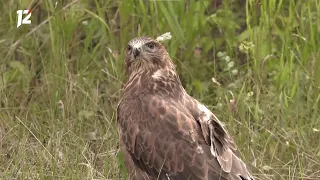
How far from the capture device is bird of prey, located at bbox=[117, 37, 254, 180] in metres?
5.56

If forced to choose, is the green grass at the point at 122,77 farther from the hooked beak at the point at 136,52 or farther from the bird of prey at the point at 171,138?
the hooked beak at the point at 136,52

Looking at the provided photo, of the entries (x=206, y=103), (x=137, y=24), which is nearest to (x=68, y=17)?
(x=137, y=24)

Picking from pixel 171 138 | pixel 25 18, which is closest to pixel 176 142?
pixel 171 138

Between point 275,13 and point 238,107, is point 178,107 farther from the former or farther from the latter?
point 275,13

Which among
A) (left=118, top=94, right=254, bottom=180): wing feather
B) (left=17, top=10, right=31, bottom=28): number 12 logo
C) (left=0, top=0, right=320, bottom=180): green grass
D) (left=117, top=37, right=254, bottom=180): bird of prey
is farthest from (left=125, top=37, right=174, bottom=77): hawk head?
(left=17, top=10, right=31, bottom=28): number 12 logo

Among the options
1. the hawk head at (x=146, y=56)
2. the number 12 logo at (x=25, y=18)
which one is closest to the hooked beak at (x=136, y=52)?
the hawk head at (x=146, y=56)

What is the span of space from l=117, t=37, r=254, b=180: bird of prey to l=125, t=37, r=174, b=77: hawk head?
161mm

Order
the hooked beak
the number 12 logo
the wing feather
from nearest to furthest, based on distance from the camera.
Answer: the wing feather
the hooked beak
the number 12 logo

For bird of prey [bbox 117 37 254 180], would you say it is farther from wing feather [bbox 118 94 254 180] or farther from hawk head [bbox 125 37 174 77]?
hawk head [bbox 125 37 174 77]

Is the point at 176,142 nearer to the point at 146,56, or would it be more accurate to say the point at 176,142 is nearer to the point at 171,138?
the point at 171,138

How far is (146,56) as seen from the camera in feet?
20.0

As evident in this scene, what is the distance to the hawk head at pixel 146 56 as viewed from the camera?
19.9 ft

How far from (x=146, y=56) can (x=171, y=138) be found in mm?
683

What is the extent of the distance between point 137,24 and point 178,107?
5.69 feet
